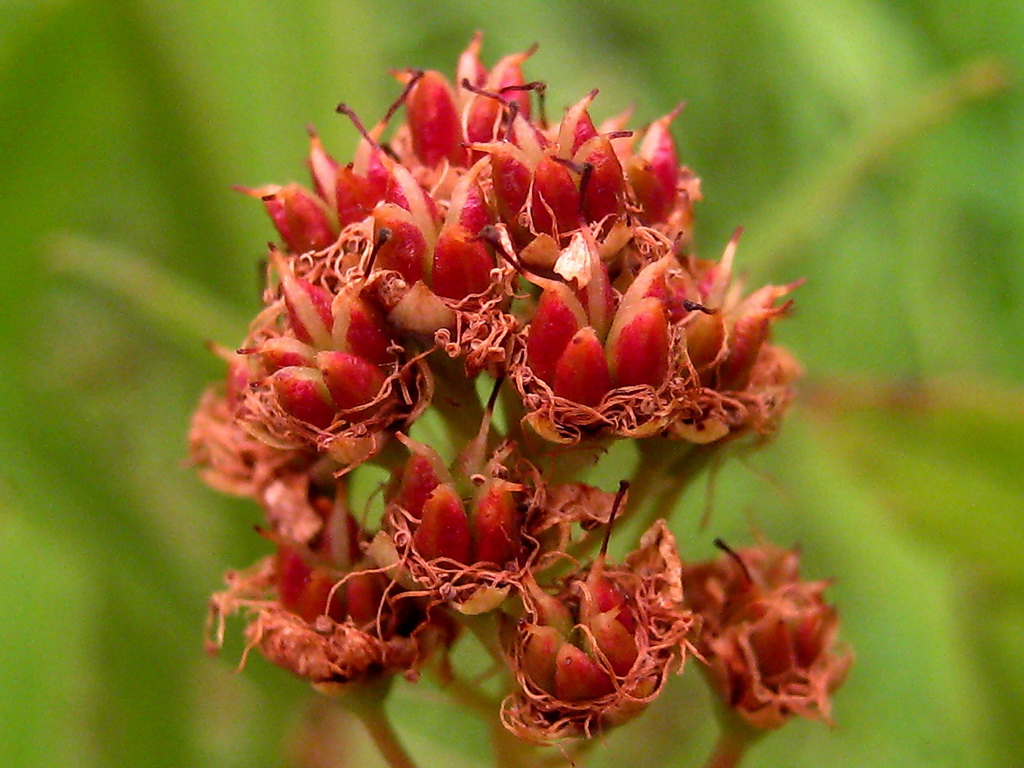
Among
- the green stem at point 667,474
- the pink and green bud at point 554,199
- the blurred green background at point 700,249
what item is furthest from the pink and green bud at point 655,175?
the blurred green background at point 700,249

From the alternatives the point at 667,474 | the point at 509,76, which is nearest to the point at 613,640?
the point at 667,474

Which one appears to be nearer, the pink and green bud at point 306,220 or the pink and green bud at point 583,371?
the pink and green bud at point 583,371

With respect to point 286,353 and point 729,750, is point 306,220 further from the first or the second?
point 729,750

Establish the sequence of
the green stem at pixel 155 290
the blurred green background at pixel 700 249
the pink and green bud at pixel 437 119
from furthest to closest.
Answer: the green stem at pixel 155 290 < the blurred green background at pixel 700 249 < the pink and green bud at pixel 437 119

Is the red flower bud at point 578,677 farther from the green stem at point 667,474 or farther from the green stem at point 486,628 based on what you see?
the green stem at point 667,474

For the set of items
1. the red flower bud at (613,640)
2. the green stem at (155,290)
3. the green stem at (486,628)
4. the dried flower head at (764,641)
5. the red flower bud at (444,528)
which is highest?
the red flower bud at (444,528)

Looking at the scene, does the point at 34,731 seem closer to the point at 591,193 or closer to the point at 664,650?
the point at 664,650

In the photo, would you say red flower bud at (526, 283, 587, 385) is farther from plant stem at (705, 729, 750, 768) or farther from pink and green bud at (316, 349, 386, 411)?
plant stem at (705, 729, 750, 768)
